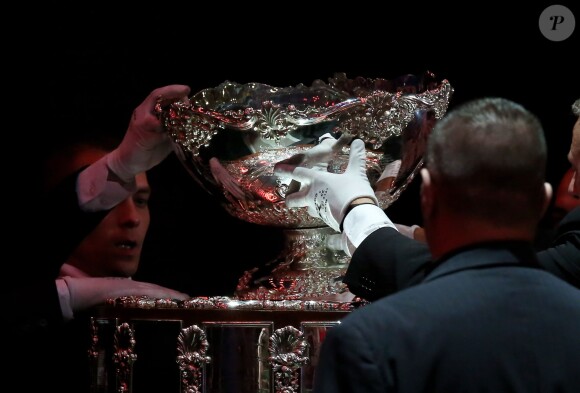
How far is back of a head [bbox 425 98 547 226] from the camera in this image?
2.83 ft

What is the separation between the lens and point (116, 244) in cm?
200

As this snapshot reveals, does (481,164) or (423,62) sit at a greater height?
(423,62)

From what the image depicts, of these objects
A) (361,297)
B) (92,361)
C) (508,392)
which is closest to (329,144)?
(361,297)

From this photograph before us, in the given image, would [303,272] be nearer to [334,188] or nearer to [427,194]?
[334,188]

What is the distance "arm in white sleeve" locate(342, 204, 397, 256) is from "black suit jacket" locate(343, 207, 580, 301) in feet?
0.08

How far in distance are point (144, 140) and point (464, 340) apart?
0.92m

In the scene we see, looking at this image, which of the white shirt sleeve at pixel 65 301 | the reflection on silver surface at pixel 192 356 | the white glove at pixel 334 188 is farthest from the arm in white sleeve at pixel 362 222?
the white shirt sleeve at pixel 65 301

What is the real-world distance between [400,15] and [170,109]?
878 millimetres

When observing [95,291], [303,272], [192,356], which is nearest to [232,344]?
[192,356]

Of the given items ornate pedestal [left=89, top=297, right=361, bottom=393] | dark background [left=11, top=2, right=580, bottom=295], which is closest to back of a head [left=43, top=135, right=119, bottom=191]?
dark background [left=11, top=2, right=580, bottom=295]

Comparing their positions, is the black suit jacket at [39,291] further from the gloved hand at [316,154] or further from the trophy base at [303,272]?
the gloved hand at [316,154]

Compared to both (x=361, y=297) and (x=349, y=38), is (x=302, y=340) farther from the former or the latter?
(x=349, y=38)

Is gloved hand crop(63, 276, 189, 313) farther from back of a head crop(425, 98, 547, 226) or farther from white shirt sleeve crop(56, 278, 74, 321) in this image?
back of a head crop(425, 98, 547, 226)

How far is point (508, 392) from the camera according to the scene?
2.68ft
